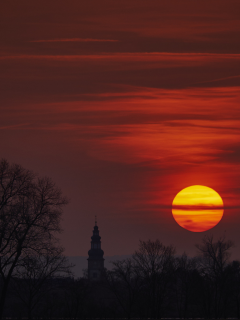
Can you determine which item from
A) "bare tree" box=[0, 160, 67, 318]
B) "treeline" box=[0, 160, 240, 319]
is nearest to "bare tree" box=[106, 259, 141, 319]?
"treeline" box=[0, 160, 240, 319]

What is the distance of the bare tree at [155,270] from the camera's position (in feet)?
218

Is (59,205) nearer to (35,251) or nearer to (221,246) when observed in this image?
(35,251)

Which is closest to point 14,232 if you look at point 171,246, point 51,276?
point 51,276

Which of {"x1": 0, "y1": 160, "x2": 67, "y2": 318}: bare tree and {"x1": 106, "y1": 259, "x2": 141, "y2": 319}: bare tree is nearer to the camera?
{"x1": 0, "y1": 160, "x2": 67, "y2": 318}: bare tree

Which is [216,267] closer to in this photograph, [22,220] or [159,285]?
[159,285]

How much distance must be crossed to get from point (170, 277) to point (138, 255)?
546 centimetres

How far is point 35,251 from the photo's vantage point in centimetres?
3512

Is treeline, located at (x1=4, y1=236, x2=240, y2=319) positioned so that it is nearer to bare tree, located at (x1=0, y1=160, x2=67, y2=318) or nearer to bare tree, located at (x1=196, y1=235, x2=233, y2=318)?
bare tree, located at (x1=196, y1=235, x2=233, y2=318)

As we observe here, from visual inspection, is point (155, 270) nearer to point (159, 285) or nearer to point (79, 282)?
point (159, 285)

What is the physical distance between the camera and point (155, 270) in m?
69.0

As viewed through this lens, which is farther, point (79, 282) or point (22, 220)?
point (79, 282)

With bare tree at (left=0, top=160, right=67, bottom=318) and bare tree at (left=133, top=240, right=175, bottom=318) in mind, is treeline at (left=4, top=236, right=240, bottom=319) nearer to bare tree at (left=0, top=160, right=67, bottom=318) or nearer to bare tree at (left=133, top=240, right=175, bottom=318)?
bare tree at (left=133, top=240, right=175, bottom=318)

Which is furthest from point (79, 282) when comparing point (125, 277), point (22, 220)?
point (22, 220)

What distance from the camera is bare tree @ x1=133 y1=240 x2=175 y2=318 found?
218ft
